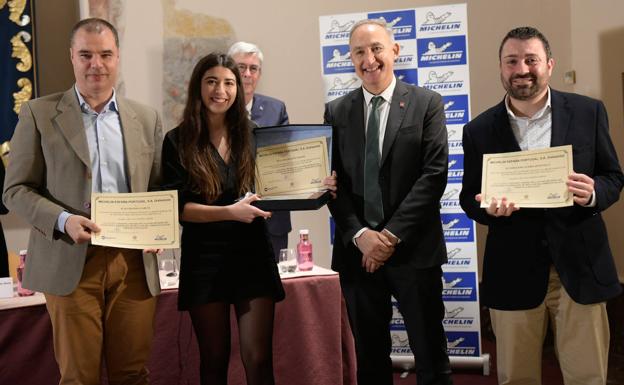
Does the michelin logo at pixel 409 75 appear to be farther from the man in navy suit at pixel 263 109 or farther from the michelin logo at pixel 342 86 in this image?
the man in navy suit at pixel 263 109

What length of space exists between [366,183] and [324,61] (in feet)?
5.76

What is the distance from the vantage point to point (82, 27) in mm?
2604

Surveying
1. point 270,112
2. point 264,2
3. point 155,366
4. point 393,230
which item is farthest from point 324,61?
point 155,366

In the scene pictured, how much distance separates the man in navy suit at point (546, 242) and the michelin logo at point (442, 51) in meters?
1.65

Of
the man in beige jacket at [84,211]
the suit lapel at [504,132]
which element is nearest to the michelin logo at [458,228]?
the suit lapel at [504,132]

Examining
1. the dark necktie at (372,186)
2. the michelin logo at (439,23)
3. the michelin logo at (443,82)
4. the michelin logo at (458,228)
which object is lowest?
the michelin logo at (458,228)

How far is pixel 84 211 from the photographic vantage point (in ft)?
8.54

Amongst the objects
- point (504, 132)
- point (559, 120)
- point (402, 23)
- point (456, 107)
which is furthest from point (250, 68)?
point (559, 120)

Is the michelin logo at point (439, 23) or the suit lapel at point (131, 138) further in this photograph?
the michelin logo at point (439, 23)

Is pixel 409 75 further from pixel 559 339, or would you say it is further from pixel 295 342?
pixel 559 339

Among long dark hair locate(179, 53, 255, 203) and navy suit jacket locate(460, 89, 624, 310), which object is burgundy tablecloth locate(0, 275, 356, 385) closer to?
long dark hair locate(179, 53, 255, 203)

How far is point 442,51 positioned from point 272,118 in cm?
122

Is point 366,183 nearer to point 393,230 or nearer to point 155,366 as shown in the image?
point 393,230

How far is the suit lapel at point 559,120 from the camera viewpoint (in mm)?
2596
